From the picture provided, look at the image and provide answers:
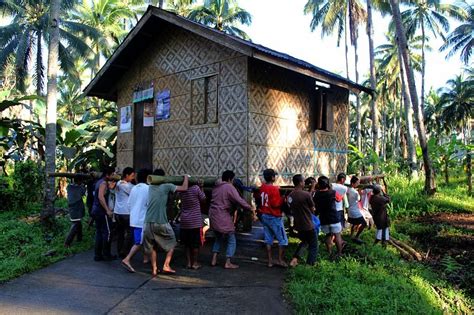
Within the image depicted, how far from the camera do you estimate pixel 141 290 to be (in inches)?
225

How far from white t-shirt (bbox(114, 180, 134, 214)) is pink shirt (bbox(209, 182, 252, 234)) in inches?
67.8

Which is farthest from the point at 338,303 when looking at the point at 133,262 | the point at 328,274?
the point at 133,262

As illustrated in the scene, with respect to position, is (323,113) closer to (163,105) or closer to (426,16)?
(163,105)

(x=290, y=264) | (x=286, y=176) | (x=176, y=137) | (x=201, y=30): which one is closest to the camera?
(x=290, y=264)

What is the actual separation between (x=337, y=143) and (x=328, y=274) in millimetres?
6100

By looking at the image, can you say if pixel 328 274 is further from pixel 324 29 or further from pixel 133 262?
pixel 324 29

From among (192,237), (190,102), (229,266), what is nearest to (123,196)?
(192,237)

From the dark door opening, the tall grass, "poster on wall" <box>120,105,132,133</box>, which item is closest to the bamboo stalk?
the tall grass

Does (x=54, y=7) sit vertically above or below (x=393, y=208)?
above

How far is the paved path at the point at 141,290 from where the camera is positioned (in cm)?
504

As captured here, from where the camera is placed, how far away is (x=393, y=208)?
42.9 ft

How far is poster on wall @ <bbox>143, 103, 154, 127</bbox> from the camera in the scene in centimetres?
1169

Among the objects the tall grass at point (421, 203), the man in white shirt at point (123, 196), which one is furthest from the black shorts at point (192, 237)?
the tall grass at point (421, 203)

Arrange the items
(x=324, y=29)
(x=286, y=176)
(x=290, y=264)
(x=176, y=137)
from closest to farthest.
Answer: (x=290, y=264) → (x=286, y=176) → (x=176, y=137) → (x=324, y=29)
